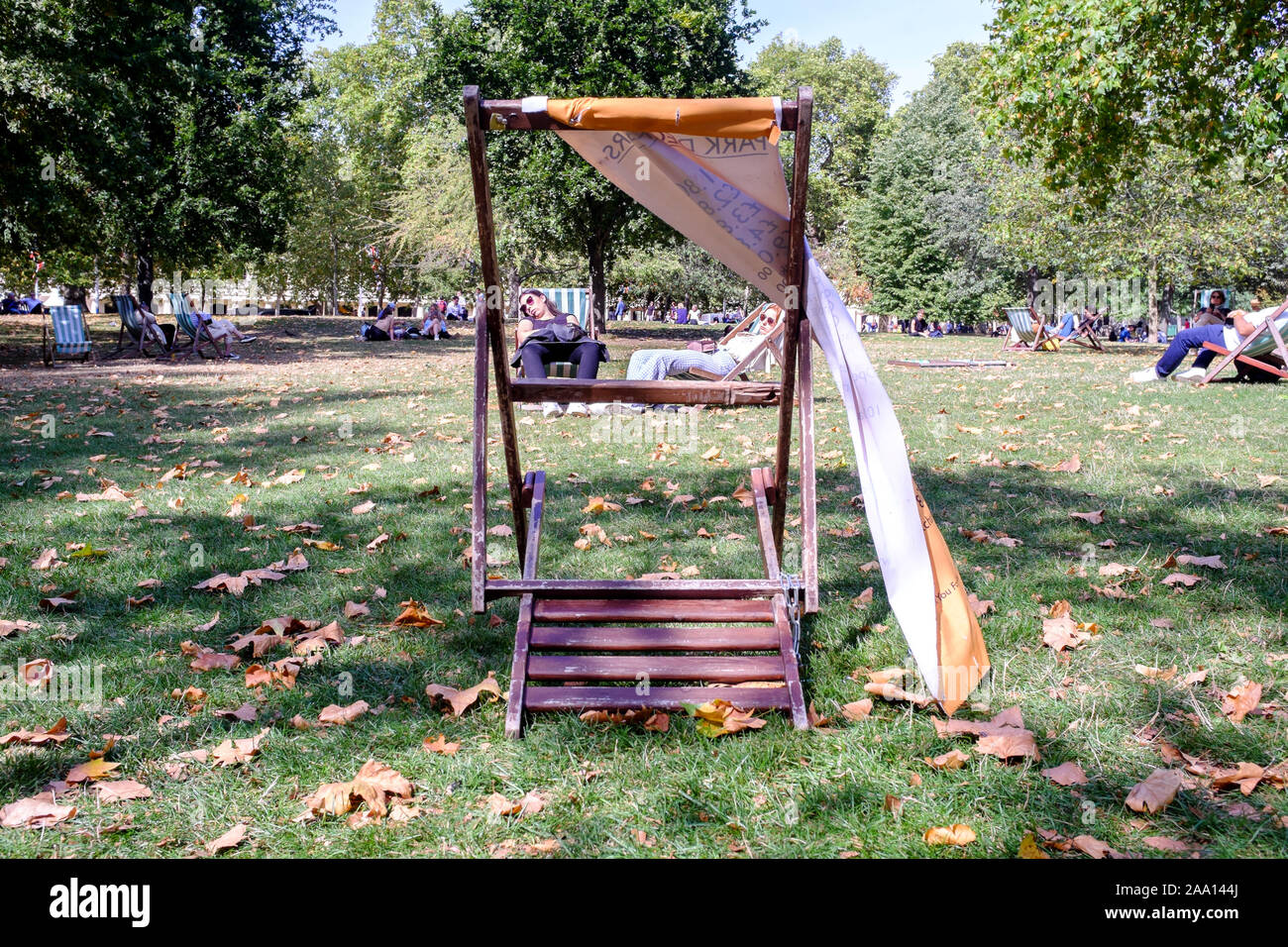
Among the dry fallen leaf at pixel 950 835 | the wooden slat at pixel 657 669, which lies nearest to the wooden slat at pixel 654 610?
the wooden slat at pixel 657 669

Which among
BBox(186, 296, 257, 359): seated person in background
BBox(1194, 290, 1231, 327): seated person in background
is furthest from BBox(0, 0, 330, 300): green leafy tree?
BBox(1194, 290, 1231, 327): seated person in background

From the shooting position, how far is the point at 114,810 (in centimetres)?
229

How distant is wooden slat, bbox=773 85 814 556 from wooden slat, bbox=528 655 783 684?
27.3 inches

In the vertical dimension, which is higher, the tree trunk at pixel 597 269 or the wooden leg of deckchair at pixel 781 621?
the tree trunk at pixel 597 269

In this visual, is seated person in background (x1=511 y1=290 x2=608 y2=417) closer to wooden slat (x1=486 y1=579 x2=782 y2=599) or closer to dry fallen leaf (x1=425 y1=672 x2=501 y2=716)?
wooden slat (x1=486 y1=579 x2=782 y2=599)

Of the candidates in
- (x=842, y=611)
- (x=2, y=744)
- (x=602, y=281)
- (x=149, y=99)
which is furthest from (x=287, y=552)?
(x=602, y=281)

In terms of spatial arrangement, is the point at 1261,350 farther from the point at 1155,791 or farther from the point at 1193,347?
the point at 1155,791

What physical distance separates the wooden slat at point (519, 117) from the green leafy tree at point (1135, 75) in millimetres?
7383

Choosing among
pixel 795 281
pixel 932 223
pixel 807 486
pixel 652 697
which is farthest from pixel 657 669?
pixel 932 223

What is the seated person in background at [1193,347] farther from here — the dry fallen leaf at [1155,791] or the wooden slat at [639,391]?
the dry fallen leaf at [1155,791]

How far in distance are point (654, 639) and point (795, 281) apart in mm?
1292

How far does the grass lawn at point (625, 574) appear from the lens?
7.34 feet

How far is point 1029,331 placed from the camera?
23703mm
